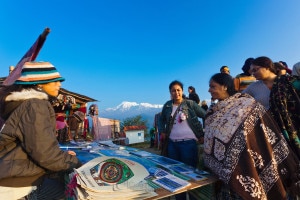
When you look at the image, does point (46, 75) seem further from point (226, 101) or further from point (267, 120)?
point (267, 120)

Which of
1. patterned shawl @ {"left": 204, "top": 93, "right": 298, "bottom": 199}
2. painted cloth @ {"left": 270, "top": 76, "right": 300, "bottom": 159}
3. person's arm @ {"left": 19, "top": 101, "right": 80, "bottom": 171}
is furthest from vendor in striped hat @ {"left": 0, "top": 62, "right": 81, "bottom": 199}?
painted cloth @ {"left": 270, "top": 76, "right": 300, "bottom": 159}

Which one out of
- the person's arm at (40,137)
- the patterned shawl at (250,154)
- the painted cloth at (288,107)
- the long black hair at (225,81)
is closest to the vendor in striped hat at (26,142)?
the person's arm at (40,137)

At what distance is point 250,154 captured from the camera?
179 cm

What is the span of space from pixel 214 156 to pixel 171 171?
1.38 ft

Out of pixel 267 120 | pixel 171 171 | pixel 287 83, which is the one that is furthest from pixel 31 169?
pixel 287 83

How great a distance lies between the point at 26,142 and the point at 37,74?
22.6 inches

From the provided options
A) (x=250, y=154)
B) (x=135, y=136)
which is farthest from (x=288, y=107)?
(x=135, y=136)

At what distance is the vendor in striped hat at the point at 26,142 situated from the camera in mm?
1499

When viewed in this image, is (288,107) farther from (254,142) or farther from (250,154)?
(250,154)

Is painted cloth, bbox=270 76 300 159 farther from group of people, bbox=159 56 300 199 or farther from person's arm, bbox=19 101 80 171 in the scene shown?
person's arm, bbox=19 101 80 171

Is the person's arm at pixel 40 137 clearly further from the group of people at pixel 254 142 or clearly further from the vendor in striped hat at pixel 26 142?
the group of people at pixel 254 142

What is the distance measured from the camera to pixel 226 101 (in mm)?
2111

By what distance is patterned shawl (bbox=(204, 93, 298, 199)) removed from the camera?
1.74 meters

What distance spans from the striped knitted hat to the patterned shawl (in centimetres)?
153
